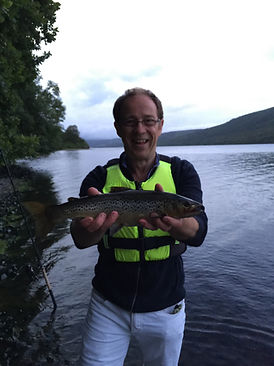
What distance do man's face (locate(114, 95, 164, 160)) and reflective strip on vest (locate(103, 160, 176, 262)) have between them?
0.32m

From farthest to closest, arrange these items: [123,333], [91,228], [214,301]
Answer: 1. [214,301]
2. [123,333]
3. [91,228]

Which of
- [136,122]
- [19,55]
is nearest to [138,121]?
[136,122]

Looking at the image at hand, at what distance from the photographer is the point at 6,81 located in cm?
1380

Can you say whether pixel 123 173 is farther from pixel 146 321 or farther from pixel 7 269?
pixel 7 269

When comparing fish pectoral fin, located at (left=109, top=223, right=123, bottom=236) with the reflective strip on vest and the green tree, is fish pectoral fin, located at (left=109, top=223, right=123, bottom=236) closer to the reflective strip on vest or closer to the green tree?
the reflective strip on vest

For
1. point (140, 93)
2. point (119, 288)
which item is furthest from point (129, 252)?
point (140, 93)

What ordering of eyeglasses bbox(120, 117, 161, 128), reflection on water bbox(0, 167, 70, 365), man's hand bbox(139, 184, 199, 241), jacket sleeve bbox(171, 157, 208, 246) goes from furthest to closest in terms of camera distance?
reflection on water bbox(0, 167, 70, 365) → jacket sleeve bbox(171, 157, 208, 246) → eyeglasses bbox(120, 117, 161, 128) → man's hand bbox(139, 184, 199, 241)

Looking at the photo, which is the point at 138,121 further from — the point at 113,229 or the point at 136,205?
the point at 113,229

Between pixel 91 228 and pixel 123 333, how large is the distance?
4.14ft

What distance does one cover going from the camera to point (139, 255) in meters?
3.33

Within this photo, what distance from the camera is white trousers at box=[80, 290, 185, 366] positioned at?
3.00 metres

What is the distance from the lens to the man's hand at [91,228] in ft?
10.0

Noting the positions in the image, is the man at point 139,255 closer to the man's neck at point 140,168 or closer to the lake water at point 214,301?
the man's neck at point 140,168

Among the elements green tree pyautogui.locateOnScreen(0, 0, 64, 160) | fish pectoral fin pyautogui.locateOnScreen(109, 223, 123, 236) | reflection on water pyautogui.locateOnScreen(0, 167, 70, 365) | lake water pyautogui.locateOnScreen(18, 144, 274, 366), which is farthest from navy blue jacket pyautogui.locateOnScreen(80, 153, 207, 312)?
green tree pyautogui.locateOnScreen(0, 0, 64, 160)
